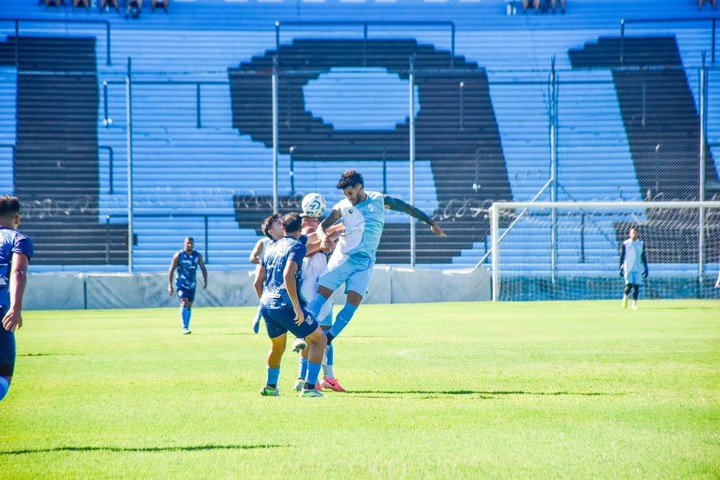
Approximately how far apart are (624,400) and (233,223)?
25.4 meters

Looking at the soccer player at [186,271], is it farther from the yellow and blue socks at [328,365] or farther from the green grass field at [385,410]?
the yellow and blue socks at [328,365]

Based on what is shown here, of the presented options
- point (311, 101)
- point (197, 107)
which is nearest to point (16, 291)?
point (197, 107)

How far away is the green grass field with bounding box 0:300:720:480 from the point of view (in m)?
6.64

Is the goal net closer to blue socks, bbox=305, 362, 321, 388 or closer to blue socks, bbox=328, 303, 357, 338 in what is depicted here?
blue socks, bbox=328, 303, 357, 338

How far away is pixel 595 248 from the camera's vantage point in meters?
32.2

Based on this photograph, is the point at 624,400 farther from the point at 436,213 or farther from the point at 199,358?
the point at 436,213

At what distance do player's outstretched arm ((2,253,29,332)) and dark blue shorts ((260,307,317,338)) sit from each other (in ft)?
9.52

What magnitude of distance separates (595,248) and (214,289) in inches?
483

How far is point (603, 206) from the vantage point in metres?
31.0

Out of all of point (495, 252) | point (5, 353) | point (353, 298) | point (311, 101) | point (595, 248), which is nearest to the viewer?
point (5, 353)

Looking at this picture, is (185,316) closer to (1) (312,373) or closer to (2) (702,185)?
(1) (312,373)

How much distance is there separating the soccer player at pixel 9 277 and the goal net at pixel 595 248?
2338 cm

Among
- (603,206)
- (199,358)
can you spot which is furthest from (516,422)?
(603,206)

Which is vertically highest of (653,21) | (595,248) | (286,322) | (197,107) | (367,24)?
(653,21)
